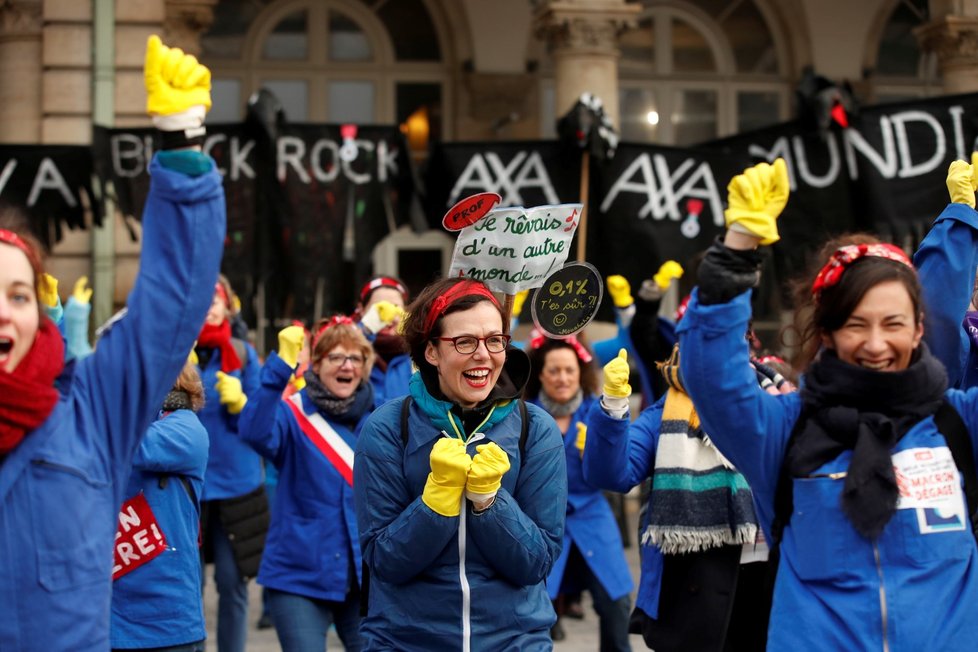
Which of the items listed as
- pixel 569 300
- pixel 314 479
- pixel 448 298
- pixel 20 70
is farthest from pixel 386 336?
pixel 20 70

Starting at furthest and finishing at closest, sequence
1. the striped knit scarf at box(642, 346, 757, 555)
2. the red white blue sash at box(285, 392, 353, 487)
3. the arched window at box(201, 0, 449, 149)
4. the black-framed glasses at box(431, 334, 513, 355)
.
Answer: the arched window at box(201, 0, 449, 149)
the red white blue sash at box(285, 392, 353, 487)
the striped knit scarf at box(642, 346, 757, 555)
the black-framed glasses at box(431, 334, 513, 355)

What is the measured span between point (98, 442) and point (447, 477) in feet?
3.10

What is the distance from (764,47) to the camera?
16.0 m

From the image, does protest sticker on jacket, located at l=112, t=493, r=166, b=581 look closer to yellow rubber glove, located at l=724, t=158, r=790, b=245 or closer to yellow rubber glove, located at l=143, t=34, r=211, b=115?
yellow rubber glove, located at l=143, t=34, r=211, b=115

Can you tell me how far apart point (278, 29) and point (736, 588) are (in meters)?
10.9

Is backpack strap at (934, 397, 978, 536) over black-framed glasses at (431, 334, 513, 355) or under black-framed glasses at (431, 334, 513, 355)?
under

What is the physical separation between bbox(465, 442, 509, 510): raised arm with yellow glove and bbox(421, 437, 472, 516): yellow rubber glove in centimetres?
2

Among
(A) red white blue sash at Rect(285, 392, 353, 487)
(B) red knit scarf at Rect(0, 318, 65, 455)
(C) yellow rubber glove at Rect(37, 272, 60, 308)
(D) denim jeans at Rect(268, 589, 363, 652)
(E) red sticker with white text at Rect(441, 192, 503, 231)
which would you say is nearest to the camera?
(B) red knit scarf at Rect(0, 318, 65, 455)

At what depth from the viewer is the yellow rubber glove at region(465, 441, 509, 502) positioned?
11.1 ft

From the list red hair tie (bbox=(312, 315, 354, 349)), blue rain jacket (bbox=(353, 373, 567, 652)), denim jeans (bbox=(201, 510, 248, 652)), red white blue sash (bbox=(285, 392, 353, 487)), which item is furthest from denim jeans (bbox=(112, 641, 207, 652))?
denim jeans (bbox=(201, 510, 248, 652))

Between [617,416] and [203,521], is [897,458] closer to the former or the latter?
[617,416]

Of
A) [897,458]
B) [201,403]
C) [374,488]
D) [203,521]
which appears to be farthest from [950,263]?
[203,521]

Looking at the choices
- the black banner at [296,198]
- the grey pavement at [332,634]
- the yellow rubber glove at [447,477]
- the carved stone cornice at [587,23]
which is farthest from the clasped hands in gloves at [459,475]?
the carved stone cornice at [587,23]

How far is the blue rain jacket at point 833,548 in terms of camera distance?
9.30ft
